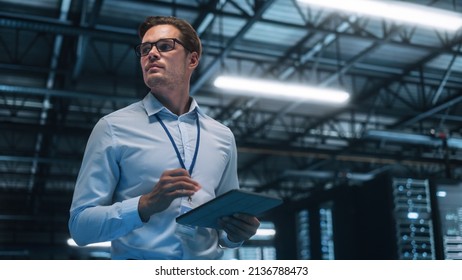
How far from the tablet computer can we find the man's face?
36 centimetres

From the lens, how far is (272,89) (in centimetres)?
695

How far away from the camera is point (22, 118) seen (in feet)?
38.0

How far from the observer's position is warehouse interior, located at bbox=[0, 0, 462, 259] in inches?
160

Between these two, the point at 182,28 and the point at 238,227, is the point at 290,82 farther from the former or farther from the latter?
the point at 238,227

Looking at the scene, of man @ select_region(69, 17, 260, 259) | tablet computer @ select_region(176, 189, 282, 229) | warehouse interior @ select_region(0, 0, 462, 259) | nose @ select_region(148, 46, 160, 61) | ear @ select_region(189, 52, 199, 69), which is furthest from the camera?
warehouse interior @ select_region(0, 0, 462, 259)

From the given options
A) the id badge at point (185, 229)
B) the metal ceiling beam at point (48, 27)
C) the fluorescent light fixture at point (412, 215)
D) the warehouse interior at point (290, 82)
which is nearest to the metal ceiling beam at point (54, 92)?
the warehouse interior at point (290, 82)

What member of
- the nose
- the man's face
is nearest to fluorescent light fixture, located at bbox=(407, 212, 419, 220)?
the man's face

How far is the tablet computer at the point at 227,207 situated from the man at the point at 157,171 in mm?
39

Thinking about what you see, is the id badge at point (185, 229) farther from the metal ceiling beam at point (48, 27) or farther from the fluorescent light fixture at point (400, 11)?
the metal ceiling beam at point (48, 27)

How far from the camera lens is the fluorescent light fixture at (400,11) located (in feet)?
16.5

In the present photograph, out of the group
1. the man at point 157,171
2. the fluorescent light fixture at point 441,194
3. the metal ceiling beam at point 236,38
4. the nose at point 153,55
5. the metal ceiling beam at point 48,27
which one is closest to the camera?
the man at point 157,171

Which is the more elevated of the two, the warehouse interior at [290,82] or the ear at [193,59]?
the warehouse interior at [290,82]

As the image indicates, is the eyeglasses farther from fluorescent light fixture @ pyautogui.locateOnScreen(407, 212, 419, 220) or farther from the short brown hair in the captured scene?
fluorescent light fixture @ pyautogui.locateOnScreen(407, 212, 419, 220)

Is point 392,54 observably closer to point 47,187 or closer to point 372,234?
point 372,234
